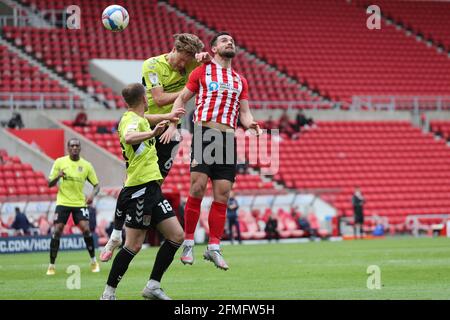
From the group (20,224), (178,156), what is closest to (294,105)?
(178,156)

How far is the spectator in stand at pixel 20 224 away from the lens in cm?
2703

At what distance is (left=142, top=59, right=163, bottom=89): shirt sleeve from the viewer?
12.4 meters

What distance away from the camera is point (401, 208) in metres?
35.9

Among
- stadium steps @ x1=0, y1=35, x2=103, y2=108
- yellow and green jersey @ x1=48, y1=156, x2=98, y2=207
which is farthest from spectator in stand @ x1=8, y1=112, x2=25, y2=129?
yellow and green jersey @ x1=48, y1=156, x2=98, y2=207

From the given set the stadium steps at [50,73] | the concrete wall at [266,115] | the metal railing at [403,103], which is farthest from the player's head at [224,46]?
the metal railing at [403,103]

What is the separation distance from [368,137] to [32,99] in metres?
12.8

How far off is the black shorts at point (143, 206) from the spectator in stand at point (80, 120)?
73.7 feet

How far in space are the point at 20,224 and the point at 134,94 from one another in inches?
665

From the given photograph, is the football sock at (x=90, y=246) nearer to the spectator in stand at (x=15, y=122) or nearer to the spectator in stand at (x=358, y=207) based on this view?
the spectator in stand at (x=15, y=122)

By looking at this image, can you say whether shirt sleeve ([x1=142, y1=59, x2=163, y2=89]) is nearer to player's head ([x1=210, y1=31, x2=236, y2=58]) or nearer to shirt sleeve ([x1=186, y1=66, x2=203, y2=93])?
shirt sleeve ([x1=186, y1=66, x2=203, y2=93])

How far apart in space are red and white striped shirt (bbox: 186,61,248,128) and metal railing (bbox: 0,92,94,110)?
21.4 meters

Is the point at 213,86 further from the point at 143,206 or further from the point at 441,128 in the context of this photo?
the point at 441,128
